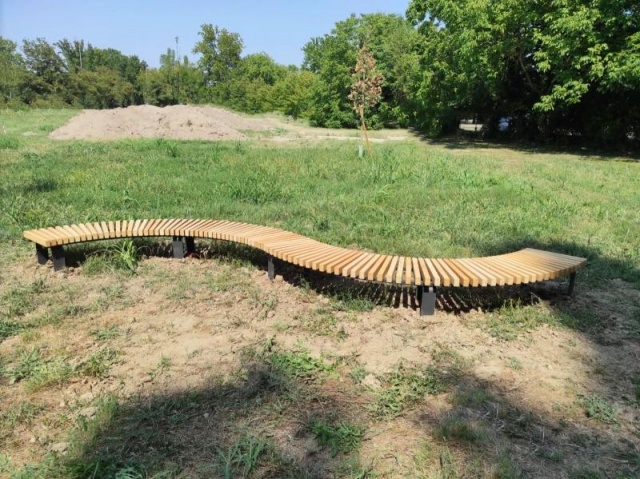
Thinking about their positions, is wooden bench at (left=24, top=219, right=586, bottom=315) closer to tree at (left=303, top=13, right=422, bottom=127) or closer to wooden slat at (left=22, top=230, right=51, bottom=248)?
wooden slat at (left=22, top=230, right=51, bottom=248)

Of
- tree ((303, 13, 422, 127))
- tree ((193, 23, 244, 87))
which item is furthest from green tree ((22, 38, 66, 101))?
tree ((303, 13, 422, 127))

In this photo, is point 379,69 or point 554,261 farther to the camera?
point 379,69

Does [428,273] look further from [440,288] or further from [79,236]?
[79,236]

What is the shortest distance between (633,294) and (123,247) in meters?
4.85

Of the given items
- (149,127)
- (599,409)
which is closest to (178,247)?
(599,409)

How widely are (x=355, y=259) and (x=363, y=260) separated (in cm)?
7

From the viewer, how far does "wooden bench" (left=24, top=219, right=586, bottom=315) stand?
3.64 meters

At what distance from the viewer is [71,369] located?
3057mm

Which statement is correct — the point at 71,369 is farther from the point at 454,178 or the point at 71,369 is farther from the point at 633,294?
the point at 454,178

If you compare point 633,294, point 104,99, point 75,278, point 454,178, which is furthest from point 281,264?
point 104,99

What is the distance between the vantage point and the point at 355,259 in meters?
4.07

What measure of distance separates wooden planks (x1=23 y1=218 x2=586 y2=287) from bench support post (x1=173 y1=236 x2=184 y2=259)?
0.11 m

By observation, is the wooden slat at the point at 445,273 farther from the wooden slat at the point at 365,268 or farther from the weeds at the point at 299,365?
the weeds at the point at 299,365

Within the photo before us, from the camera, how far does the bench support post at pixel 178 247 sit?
16.8ft
